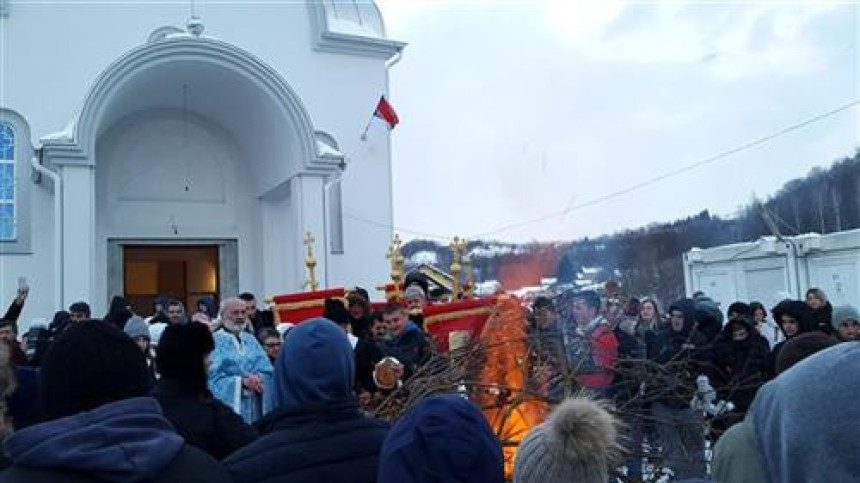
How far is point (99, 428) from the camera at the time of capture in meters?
2.07

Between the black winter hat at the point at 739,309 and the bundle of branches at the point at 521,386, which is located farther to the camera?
the black winter hat at the point at 739,309

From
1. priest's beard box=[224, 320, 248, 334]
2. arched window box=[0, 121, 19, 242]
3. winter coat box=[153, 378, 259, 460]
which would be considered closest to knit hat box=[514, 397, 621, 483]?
winter coat box=[153, 378, 259, 460]

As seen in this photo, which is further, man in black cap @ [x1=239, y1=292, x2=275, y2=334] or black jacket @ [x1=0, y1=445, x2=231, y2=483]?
man in black cap @ [x1=239, y1=292, x2=275, y2=334]

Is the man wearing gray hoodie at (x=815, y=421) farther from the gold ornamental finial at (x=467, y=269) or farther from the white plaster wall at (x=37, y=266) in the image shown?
the white plaster wall at (x=37, y=266)

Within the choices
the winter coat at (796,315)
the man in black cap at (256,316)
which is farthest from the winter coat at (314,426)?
the man in black cap at (256,316)

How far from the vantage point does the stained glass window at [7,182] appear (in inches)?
499

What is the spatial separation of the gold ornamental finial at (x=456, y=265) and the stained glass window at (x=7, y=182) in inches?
305

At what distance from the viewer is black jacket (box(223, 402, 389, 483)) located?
8.43ft

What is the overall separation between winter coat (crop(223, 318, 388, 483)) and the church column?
969 centimetres

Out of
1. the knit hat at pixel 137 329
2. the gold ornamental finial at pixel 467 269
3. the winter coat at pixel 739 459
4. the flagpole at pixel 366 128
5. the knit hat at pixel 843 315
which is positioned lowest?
the winter coat at pixel 739 459

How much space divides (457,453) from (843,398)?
0.89 metres

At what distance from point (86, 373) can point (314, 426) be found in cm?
81

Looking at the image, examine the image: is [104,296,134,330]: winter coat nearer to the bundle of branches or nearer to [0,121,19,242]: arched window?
[0,121,19,242]: arched window

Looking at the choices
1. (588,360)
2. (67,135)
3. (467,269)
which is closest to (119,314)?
(67,135)
